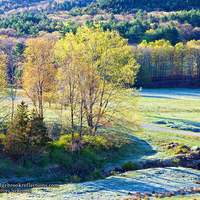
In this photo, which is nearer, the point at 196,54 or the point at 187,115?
the point at 187,115

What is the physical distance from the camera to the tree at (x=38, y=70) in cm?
2620

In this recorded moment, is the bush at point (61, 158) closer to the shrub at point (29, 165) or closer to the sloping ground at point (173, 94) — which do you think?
the shrub at point (29, 165)

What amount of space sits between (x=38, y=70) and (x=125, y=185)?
15.8 metres

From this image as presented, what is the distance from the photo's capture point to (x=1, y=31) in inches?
4085

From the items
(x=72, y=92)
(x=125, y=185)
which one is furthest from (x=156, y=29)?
(x=125, y=185)

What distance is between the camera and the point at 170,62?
96.9m

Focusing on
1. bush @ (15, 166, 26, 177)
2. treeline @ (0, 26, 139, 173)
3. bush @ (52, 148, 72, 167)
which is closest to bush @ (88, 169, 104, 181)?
treeline @ (0, 26, 139, 173)

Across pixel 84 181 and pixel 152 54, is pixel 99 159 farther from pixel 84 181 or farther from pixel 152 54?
pixel 152 54

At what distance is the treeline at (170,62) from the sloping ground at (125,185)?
210 ft

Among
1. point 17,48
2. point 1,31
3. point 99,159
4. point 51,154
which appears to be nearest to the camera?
point 51,154

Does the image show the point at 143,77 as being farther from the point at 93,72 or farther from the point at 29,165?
the point at 29,165

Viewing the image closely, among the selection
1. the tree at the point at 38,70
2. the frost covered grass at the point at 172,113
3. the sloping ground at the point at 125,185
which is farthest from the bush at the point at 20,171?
the frost covered grass at the point at 172,113

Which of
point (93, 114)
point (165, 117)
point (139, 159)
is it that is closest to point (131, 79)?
point (93, 114)

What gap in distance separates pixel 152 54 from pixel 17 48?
164 feet
